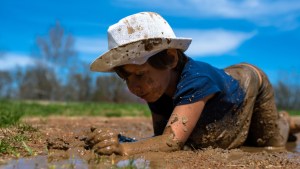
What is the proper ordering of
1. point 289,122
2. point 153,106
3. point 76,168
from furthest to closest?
point 289,122 → point 153,106 → point 76,168

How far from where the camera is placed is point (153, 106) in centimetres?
390

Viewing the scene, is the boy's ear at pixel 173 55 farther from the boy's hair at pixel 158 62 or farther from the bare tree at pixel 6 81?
the bare tree at pixel 6 81

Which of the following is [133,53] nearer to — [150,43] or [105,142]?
[150,43]

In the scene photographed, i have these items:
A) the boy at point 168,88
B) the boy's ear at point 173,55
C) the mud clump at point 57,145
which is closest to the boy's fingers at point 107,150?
the boy at point 168,88

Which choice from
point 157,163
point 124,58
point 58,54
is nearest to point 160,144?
point 157,163

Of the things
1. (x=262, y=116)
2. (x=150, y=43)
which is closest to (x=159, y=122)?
(x=150, y=43)

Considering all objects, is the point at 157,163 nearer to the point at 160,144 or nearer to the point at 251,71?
the point at 160,144

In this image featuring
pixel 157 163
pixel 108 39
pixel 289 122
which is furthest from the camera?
pixel 289 122

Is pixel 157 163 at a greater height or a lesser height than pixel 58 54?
lesser

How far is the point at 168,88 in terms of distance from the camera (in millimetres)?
3498

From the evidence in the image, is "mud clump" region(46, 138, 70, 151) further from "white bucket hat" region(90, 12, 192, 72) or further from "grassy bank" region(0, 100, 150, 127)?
"grassy bank" region(0, 100, 150, 127)

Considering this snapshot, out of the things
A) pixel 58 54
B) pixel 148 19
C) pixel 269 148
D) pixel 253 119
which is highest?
pixel 58 54

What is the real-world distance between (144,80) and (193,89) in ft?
1.28

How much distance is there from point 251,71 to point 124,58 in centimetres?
199
